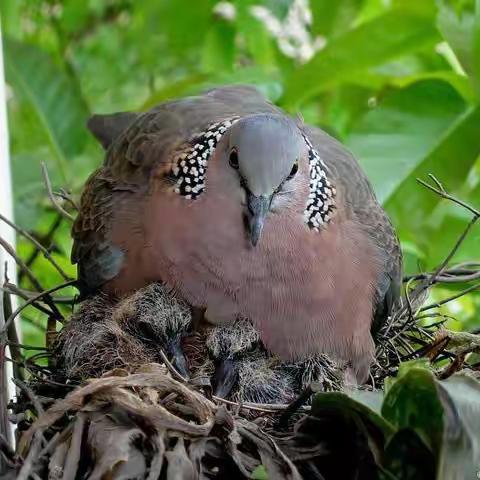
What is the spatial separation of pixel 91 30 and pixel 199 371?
275 cm

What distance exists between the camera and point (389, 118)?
226 centimetres

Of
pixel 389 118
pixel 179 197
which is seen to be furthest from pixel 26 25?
pixel 179 197

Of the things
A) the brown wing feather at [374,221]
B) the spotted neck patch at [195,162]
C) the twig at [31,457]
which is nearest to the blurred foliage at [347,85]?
Result: the brown wing feather at [374,221]

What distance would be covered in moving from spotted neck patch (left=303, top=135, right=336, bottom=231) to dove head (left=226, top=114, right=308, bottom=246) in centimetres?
9

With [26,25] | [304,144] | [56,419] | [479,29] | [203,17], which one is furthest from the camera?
[26,25]

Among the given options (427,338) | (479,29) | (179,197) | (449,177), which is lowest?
(427,338)

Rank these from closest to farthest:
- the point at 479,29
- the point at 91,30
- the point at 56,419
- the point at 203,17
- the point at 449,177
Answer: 1. the point at 56,419
2. the point at 479,29
3. the point at 449,177
4. the point at 203,17
5. the point at 91,30

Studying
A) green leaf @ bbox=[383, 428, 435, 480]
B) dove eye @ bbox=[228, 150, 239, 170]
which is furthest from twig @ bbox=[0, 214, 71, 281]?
green leaf @ bbox=[383, 428, 435, 480]

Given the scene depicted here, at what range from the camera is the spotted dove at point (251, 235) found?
160 centimetres

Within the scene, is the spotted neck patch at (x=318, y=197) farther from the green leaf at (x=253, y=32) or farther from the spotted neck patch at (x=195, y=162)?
the green leaf at (x=253, y=32)

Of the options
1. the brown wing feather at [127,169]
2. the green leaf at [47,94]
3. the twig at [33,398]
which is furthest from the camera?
the green leaf at [47,94]

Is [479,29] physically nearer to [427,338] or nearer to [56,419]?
[427,338]

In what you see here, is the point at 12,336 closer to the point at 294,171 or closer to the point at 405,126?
the point at 294,171

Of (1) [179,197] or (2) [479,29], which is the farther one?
(2) [479,29]
